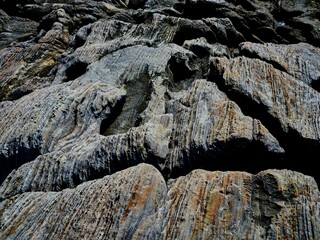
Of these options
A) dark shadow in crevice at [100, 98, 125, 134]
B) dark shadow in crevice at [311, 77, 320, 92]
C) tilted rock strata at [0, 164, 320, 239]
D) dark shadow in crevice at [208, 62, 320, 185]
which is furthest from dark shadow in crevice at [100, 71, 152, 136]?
dark shadow in crevice at [311, 77, 320, 92]

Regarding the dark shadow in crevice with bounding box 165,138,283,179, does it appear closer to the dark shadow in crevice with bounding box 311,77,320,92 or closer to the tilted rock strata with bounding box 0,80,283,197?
the tilted rock strata with bounding box 0,80,283,197

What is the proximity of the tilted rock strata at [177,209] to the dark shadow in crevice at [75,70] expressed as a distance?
11394 millimetres

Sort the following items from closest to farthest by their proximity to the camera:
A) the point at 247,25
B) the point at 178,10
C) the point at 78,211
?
the point at 78,211 → the point at 247,25 → the point at 178,10

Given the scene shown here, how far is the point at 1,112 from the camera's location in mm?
20672

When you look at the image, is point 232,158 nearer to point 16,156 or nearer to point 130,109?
point 130,109

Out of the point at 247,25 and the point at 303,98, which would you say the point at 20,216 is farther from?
the point at 247,25

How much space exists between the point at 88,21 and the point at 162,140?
2141 cm

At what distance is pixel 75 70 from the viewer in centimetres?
2481

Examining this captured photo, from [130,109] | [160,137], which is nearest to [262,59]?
[130,109]

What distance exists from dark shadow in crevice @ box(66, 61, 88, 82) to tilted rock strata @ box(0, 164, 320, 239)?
11.4 m

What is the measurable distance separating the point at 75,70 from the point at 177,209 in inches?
576

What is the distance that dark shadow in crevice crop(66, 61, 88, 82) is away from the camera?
80.6ft

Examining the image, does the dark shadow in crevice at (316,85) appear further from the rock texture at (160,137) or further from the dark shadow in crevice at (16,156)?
the dark shadow in crevice at (16,156)

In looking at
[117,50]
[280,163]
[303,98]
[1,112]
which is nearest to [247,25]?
[117,50]
